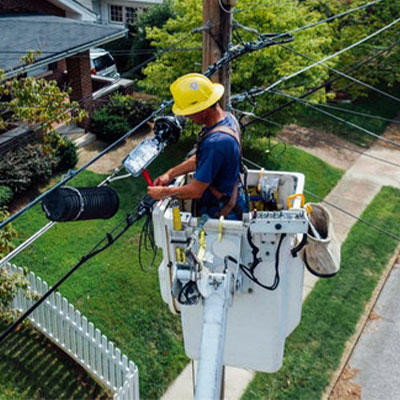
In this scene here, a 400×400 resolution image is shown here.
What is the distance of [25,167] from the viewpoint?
13039 millimetres

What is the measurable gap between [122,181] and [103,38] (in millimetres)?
3791

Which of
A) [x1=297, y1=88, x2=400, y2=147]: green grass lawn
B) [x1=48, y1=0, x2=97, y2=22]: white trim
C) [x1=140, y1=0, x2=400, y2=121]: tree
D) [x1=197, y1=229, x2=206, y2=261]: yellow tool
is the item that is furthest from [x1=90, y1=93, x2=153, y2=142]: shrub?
[x1=197, y1=229, x2=206, y2=261]: yellow tool

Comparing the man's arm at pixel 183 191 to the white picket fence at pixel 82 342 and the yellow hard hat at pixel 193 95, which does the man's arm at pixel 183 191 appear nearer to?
the yellow hard hat at pixel 193 95

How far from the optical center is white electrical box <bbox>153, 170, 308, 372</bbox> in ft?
14.9

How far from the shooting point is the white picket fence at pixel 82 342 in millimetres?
9188

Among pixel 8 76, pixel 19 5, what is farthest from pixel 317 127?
pixel 8 76

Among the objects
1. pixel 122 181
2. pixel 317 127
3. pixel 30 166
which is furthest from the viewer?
pixel 317 127

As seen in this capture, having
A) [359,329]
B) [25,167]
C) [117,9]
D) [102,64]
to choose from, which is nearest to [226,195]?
[359,329]

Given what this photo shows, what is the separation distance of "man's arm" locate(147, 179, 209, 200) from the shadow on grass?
5.99m

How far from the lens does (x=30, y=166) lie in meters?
13.1

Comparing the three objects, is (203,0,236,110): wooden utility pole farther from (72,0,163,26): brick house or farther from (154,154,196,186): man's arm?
(72,0,163,26): brick house

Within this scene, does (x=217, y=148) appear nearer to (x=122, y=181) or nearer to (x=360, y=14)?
(x=122, y=181)

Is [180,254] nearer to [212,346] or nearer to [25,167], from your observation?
[212,346]

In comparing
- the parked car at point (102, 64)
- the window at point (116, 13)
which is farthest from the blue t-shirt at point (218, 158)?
the window at point (116, 13)
